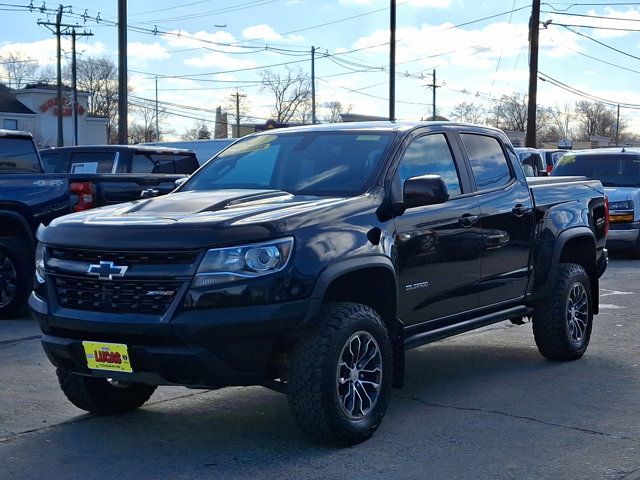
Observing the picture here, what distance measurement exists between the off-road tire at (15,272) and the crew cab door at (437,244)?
508 cm

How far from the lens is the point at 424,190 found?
597 centimetres

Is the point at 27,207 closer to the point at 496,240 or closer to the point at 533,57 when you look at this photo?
the point at 496,240

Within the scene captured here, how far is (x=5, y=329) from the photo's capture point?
9664 millimetres

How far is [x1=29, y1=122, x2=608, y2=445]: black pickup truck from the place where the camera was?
5109 millimetres

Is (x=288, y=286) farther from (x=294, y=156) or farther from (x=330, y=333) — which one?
(x=294, y=156)

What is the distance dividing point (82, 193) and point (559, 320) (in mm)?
5103

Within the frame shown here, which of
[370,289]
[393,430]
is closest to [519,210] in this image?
[370,289]

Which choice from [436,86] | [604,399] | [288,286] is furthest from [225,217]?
[436,86]

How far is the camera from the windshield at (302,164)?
626cm

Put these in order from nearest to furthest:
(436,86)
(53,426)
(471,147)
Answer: (53,426), (471,147), (436,86)

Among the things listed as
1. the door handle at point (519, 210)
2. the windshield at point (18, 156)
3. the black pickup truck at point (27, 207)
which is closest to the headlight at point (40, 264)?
the door handle at point (519, 210)

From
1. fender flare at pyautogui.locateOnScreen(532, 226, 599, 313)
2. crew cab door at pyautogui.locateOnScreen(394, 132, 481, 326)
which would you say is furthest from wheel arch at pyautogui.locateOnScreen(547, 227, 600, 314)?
crew cab door at pyautogui.locateOnScreen(394, 132, 481, 326)

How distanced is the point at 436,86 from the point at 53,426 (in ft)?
233

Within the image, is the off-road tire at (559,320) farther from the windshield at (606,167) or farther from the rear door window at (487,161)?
the windshield at (606,167)
